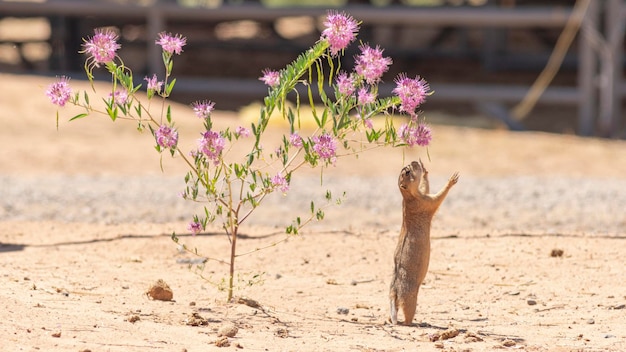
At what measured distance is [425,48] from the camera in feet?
63.9

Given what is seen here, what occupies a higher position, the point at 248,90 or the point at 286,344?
the point at 248,90

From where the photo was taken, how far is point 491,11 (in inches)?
558

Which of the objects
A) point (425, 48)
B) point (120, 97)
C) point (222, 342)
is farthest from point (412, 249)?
point (425, 48)

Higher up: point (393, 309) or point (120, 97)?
point (120, 97)

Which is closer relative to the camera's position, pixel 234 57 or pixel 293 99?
pixel 293 99

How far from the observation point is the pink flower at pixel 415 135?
4.86 metres

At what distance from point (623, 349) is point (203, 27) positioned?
16581 mm

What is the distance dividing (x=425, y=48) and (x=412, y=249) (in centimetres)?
1492

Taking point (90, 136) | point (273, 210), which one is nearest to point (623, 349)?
point (273, 210)

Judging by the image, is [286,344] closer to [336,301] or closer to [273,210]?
[336,301]

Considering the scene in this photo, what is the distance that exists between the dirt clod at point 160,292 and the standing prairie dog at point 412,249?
1130 mm

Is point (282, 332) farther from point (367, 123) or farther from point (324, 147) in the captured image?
point (367, 123)

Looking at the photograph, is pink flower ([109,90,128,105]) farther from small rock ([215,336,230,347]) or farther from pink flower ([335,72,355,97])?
small rock ([215,336,230,347])

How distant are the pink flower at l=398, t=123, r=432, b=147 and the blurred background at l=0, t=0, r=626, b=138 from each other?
9065 millimetres
